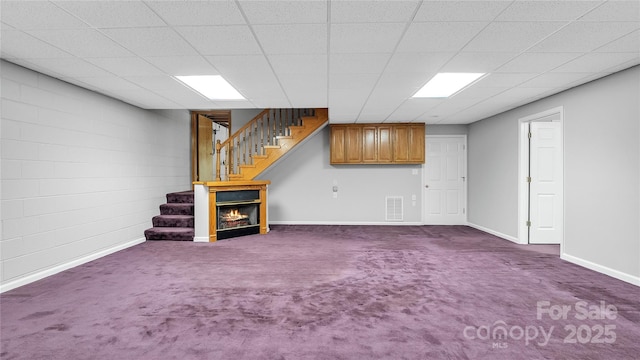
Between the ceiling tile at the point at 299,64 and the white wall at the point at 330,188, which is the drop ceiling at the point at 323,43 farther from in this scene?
the white wall at the point at 330,188

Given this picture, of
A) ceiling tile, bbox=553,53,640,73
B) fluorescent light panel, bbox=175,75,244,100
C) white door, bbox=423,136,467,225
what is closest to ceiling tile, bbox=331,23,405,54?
fluorescent light panel, bbox=175,75,244,100

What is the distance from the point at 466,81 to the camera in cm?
375

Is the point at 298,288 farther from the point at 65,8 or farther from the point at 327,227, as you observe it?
the point at 327,227

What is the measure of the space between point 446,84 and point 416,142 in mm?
2889

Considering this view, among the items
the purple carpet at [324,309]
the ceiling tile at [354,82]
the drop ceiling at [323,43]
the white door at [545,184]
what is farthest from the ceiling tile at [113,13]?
the white door at [545,184]

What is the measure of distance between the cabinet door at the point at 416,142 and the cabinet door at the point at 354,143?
1.20 m

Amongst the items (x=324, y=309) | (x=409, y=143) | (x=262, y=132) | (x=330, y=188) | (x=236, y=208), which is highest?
(x=262, y=132)

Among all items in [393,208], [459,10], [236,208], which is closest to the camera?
[459,10]

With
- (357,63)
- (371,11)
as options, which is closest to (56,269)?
(357,63)

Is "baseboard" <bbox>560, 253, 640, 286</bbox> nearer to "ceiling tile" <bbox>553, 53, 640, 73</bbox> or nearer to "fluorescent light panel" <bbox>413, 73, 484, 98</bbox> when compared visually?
"ceiling tile" <bbox>553, 53, 640, 73</bbox>

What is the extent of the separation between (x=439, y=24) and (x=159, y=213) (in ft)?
19.1

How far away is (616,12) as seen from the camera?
2113mm

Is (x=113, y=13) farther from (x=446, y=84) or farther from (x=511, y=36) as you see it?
(x=446, y=84)

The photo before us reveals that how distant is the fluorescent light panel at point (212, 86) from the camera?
368 cm
